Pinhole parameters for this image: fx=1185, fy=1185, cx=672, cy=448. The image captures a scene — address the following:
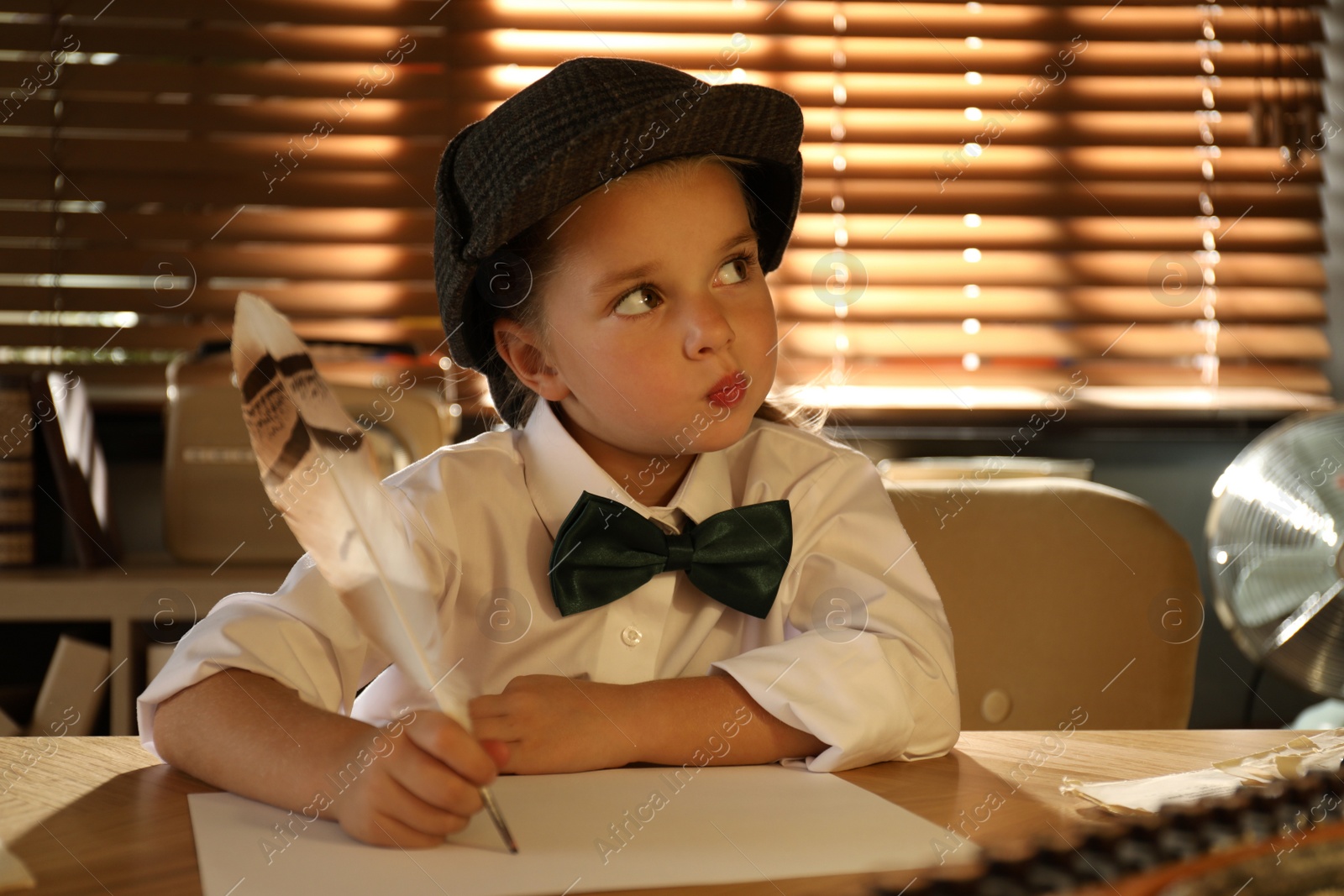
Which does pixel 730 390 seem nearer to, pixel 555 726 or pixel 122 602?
pixel 555 726

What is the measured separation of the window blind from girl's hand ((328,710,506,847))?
1.80 metres

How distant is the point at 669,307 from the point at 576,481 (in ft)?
0.59

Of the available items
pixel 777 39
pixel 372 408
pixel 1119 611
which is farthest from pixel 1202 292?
pixel 372 408

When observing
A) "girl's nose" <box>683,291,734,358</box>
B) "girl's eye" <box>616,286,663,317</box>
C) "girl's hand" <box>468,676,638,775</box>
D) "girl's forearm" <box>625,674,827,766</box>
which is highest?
"girl's eye" <box>616,286,663,317</box>

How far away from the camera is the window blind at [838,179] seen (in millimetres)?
2355

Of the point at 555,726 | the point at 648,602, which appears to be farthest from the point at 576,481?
the point at 555,726

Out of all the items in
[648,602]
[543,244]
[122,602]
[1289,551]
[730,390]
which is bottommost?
[1289,551]

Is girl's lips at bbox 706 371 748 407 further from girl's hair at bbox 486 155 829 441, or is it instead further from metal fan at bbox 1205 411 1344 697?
metal fan at bbox 1205 411 1344 697

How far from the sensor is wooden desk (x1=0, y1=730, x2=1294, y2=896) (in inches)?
21.4

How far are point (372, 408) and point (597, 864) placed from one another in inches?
58.2

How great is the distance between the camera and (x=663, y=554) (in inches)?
37.1

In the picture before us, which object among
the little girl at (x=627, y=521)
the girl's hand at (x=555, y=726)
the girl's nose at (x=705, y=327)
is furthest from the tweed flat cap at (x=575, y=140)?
the girl's hand at (x=555, y=726)

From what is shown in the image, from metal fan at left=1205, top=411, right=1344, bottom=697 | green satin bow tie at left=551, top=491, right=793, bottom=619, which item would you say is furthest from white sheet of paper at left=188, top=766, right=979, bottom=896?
metal fan at left=1205, top=411, right=1344, bottom=697

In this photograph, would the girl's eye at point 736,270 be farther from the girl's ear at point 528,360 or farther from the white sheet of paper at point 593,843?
the white sheet of paper at point 593,843
